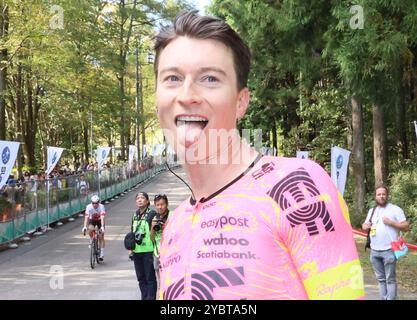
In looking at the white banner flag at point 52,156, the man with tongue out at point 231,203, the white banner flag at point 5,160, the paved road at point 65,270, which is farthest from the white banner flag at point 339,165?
the man with tongue out at point 231,203

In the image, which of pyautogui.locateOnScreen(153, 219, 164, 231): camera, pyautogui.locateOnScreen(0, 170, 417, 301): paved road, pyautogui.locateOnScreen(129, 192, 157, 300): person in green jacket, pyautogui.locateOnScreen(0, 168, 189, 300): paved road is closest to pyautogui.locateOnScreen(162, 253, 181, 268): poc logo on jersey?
pyautogui.locateOnScreen(0, 170, 417, 301): paved road

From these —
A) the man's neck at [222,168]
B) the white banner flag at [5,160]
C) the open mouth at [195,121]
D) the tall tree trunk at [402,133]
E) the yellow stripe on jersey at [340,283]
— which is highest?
the tall tree trunk at [402,133]

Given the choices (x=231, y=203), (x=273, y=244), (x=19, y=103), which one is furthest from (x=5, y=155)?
(x=19, y=103)

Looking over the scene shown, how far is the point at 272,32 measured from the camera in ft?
52.1

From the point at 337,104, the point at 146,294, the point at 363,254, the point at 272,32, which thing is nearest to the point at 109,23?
the point at 337,104

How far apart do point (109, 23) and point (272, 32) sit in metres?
20.6

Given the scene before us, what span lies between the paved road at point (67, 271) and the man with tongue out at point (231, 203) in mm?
5098

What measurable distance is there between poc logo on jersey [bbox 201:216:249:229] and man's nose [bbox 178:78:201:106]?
0.36 meters

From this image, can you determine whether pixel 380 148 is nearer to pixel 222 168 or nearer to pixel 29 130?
pixel 222 168

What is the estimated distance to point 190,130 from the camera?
64.6 inches

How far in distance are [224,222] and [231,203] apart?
Result: 0.22 ft

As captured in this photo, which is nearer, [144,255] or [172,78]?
[172,78]

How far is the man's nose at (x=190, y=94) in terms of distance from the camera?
162cm

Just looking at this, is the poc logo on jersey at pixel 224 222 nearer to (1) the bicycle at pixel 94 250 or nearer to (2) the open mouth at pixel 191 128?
(2) the open mouth at pixel 191 128
